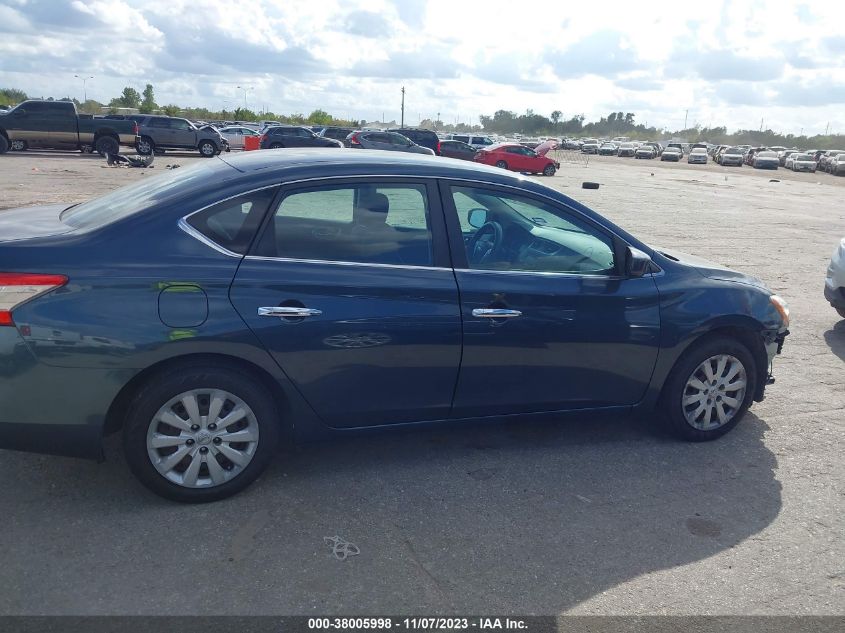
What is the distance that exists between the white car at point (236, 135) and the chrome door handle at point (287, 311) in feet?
135

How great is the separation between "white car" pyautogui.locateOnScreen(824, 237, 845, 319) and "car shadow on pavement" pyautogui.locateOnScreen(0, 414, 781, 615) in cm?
342

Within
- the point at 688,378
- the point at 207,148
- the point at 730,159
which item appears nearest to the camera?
the point at 688,378

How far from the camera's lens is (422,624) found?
9.78 ft

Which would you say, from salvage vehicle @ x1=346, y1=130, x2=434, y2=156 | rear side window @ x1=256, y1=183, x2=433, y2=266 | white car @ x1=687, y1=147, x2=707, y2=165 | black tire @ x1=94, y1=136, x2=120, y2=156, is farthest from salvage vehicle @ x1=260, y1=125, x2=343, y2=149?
white car @ x1=687, y1=147, x2=707, y2=165

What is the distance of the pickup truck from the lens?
1160 inches

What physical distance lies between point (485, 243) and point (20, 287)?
92.8 inches

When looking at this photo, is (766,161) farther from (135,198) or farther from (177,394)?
(177,394)

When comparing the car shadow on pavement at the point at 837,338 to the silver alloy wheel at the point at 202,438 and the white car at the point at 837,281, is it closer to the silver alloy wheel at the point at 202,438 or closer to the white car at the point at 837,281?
the white car at the point at 837,281

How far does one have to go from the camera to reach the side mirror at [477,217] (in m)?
4.20

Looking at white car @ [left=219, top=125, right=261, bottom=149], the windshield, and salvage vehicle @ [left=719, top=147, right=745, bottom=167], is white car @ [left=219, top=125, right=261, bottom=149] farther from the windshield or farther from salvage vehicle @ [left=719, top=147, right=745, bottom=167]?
the windshield

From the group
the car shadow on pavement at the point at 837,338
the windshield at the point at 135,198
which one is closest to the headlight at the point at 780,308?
the car shadow on pavement at the point at 837,338

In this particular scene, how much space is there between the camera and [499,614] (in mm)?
3059

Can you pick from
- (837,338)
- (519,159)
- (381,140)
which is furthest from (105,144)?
(837,338)

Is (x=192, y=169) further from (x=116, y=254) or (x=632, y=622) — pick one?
(x=632, y=622)
